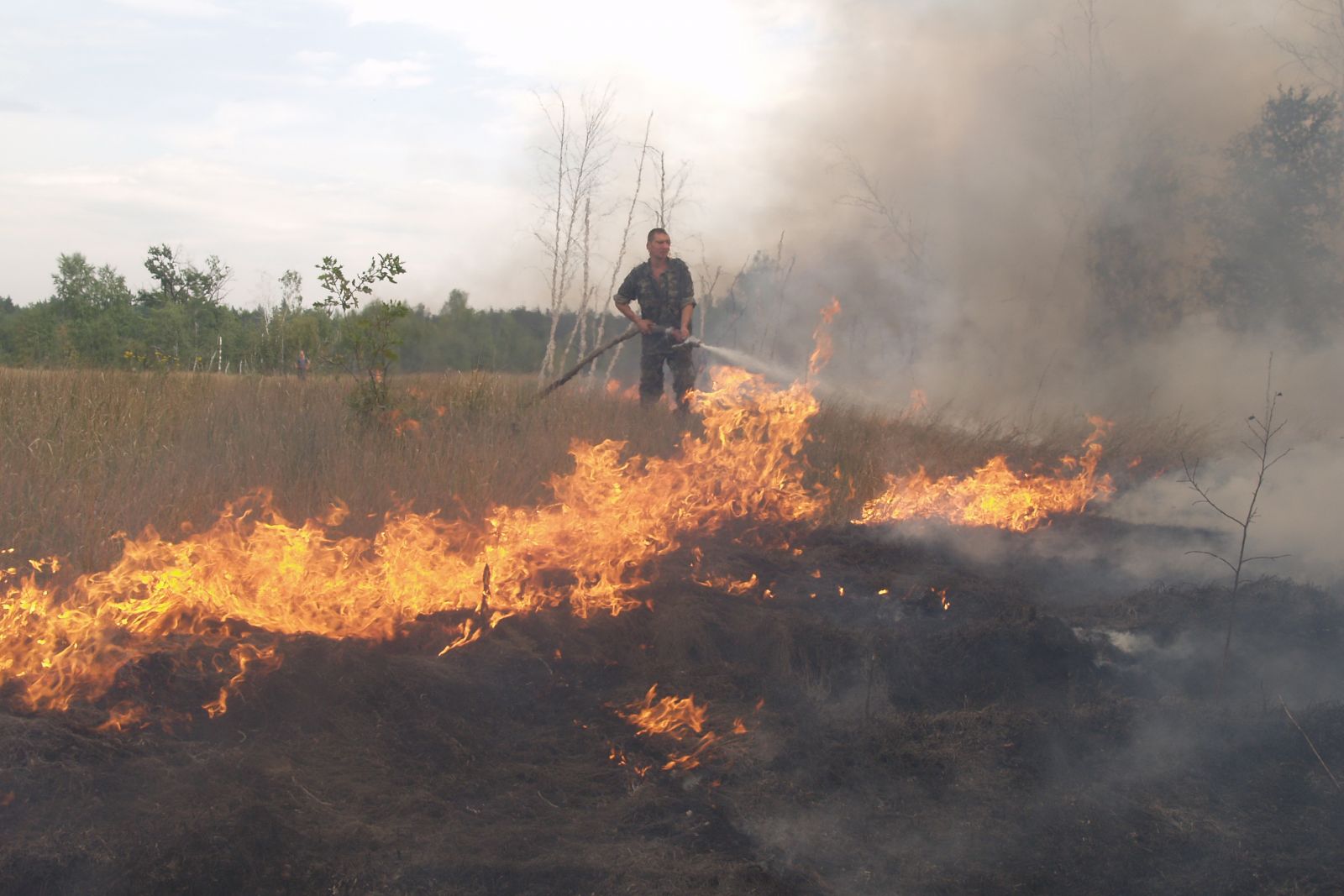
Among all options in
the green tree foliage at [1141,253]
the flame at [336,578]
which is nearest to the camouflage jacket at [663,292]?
the flame at [336,578]

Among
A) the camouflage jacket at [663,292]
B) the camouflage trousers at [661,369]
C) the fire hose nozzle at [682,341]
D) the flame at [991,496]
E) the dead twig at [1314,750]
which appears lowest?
the dead twig at [1314,750]

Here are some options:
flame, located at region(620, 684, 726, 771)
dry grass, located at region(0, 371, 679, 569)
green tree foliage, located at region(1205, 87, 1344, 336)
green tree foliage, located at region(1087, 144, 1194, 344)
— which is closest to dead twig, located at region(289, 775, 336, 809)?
flame, located at region(620, 684, 726, 771)

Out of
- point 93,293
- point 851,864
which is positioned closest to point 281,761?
point 851,864

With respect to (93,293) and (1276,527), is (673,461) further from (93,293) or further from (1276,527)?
(93,293)

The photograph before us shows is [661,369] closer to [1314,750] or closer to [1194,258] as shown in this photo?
[1314,750]

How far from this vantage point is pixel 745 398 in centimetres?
836

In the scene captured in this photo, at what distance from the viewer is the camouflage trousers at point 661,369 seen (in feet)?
29.5

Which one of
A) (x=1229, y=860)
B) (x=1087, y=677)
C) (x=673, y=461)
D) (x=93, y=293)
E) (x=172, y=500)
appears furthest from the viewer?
(x=93, y=293)

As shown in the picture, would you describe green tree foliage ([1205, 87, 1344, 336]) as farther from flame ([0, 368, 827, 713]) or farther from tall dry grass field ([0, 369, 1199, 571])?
flame ([0, 368, 827, 713])

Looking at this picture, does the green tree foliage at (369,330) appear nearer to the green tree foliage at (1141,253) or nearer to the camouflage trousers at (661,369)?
the camouflage trousers at (661,369)

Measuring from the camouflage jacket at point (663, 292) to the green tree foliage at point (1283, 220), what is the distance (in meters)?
8.86

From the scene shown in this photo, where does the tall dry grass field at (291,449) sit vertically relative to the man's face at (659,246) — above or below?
below

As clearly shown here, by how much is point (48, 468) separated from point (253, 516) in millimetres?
1157

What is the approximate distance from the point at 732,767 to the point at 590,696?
86 centimetres
